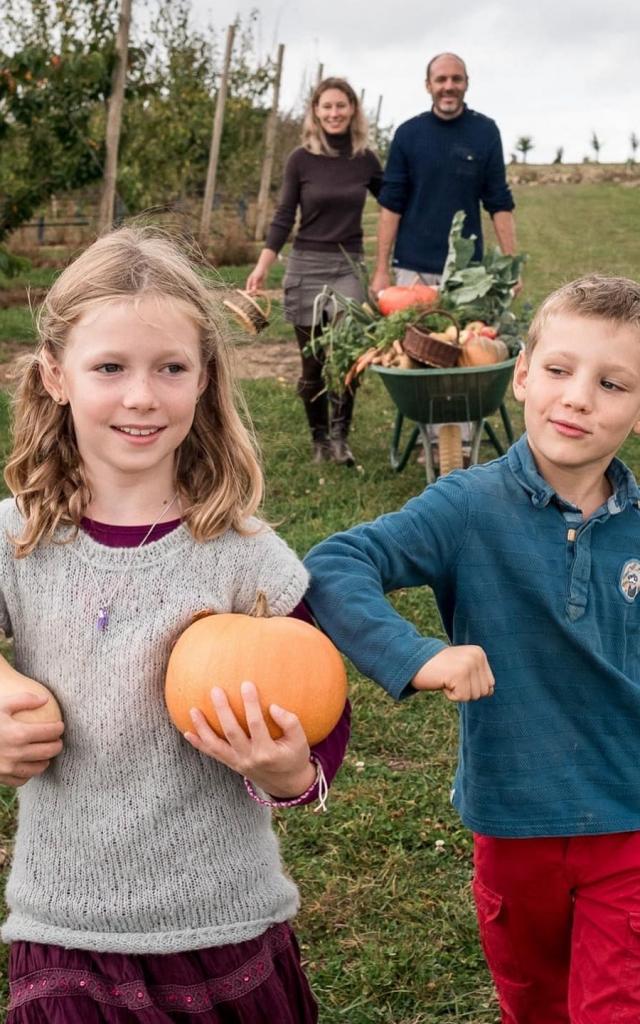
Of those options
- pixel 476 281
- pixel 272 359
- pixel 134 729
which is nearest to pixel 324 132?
pixel 476 281

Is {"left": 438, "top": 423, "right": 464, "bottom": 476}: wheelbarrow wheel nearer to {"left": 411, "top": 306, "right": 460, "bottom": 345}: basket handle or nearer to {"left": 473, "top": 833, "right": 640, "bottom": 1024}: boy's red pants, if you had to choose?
{"left": 411, "top": 306, "right": 460, "bottom": 345}: basket handle

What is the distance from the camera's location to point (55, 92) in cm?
1238

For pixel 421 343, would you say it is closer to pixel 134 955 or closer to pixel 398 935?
pixel 398 935

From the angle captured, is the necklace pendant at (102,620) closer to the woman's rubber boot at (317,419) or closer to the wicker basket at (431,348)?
the wicker basket at (431,348)

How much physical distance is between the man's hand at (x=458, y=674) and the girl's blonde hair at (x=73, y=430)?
1.27 ft

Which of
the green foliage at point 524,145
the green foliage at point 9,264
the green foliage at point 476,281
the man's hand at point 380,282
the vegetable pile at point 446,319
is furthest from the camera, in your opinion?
the green foliage at point 524,145

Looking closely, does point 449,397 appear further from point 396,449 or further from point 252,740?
point 252,740

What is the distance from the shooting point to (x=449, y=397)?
5992 mm

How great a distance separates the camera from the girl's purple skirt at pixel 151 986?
172 cm

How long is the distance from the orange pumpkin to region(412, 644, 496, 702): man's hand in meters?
0.16

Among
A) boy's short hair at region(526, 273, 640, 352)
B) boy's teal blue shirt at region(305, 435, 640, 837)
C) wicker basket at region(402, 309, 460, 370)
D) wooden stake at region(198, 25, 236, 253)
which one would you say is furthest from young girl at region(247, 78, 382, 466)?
wooden stake at region(198, 25, 236, 253)

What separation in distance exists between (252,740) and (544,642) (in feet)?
2.15

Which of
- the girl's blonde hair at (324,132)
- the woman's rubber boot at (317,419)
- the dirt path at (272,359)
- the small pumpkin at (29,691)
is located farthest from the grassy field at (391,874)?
the dirt path at (272,359)

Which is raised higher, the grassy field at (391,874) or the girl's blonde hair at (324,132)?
the girl's blonde hair at (324,132)
